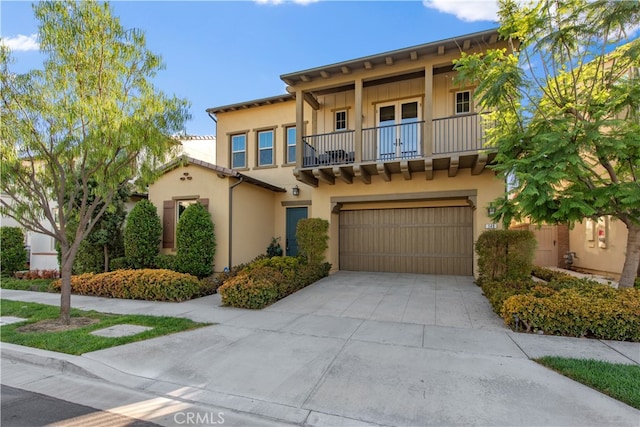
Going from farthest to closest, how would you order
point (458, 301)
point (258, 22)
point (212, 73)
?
1. point (212, 73)
2. point (258, 22)
3. point (458, 301)

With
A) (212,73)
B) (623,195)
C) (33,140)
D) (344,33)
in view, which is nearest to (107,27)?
(33,140)

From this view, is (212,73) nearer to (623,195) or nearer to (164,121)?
(164,121)

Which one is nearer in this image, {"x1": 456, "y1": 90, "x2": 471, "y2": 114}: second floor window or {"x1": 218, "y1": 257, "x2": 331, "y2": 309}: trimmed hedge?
{"x1": 218, "y1": 257, "x2": 331, "y2": 309}: trimmed hedge

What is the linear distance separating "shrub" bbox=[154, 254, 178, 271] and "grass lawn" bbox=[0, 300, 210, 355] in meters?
A: 3.18

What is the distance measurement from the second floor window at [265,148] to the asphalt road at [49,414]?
1090cm

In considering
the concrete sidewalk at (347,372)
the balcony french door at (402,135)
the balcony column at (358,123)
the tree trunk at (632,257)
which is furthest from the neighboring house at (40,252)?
the tree trunk at (632,257)

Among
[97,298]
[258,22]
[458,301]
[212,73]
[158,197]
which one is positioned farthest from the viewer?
[158,197]

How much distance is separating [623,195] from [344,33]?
9.02 metres

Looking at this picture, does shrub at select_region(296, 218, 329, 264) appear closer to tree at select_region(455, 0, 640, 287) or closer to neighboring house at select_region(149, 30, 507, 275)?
neighboring house at select_region(149, 30, 507, 275)

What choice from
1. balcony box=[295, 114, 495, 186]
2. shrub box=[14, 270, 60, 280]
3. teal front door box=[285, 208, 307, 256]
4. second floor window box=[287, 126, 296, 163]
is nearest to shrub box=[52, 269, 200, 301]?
shrub box=[14, 270, 60, 280]

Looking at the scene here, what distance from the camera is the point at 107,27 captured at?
5.72 metres

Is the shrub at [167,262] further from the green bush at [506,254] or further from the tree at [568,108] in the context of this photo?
the tree at [568,108]

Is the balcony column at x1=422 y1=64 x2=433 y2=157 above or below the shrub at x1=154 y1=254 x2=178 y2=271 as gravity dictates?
above

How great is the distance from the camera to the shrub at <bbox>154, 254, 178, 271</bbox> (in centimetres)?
1021
